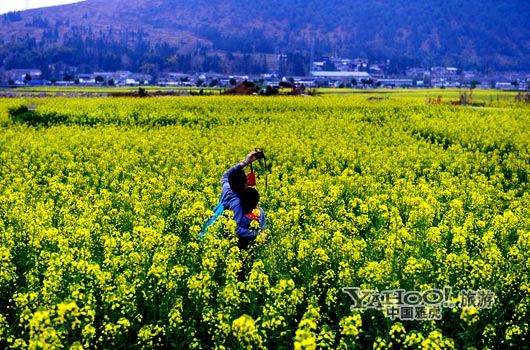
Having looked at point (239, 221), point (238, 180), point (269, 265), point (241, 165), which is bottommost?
point (269, 265)

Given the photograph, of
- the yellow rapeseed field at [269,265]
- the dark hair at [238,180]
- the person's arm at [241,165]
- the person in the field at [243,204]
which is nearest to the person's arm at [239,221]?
the person in the field at [243,204]

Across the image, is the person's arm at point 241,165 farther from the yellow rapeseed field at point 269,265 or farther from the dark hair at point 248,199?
the yellow rapeseed field at point 269,265

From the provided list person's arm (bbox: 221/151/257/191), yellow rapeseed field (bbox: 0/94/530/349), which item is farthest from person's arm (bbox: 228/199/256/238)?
person's arm (bbox: 221/151/257/191)

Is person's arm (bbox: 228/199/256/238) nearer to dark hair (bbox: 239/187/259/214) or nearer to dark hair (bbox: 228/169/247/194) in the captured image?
dark hair (bbox: 239/187/259/214)

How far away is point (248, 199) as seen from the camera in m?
8.12

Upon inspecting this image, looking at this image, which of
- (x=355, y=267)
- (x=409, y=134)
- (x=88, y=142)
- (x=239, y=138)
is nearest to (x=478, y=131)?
(x=409, y=134)

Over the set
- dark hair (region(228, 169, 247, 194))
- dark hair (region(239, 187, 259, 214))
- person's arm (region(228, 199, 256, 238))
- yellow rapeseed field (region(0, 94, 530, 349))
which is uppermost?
dark hair (region(228, 169, 247, 194))

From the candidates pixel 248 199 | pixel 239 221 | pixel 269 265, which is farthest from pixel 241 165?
pixel 269 265

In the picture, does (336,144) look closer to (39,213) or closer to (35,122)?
(39,213)

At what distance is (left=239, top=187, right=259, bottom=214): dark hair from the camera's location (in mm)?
8109

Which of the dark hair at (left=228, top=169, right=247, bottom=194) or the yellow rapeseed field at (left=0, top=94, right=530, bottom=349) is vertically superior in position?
the dark hair at (left=228, top=169, right=247, bottom=194)

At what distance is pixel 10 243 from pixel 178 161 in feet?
29.3

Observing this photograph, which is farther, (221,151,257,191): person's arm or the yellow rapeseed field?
(221,151,257,191): person's arm

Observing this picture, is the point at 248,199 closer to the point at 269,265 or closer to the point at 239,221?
the point at 239,221
